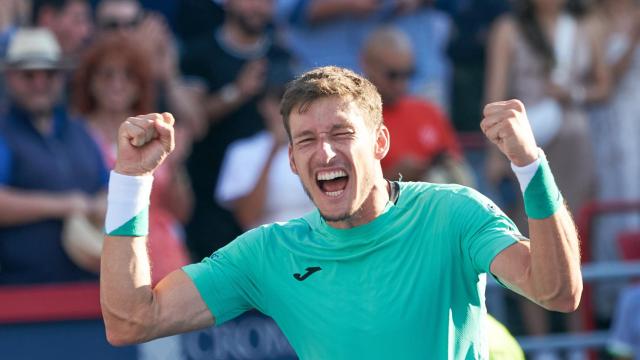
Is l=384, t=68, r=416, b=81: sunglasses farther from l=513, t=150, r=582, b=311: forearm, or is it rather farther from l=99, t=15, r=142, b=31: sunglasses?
l=513, t=150, r=582, b=311: forearm

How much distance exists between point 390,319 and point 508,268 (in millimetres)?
495

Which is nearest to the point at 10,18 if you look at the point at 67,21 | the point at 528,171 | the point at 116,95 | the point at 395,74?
the point at 67,21

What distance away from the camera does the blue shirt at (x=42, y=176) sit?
768cm

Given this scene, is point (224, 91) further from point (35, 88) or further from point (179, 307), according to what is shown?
point (179, 307)

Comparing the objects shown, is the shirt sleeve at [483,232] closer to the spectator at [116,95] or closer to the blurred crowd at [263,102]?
the blurred crowd at [263,102]

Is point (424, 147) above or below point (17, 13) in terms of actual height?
below

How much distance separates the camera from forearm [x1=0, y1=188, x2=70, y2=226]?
7.64 meters

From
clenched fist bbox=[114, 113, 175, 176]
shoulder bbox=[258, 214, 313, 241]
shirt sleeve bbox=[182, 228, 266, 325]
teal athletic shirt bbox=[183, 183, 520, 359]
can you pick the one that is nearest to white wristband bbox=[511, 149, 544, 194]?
teal athletic shirt bbox=[183, 183, 520, 359]

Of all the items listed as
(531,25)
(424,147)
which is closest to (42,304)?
(424,147)

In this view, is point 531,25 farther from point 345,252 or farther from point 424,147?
point 345,252

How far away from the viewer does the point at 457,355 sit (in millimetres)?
4367

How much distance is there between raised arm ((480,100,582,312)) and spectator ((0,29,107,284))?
14.2 feet

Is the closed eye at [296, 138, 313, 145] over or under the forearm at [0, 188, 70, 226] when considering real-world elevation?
over

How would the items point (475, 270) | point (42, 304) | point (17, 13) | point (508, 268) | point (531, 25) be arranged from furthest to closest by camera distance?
point (531, 25) < point (17, 13) < point (42, 304) < point (475, 270) < point (508, 268)
